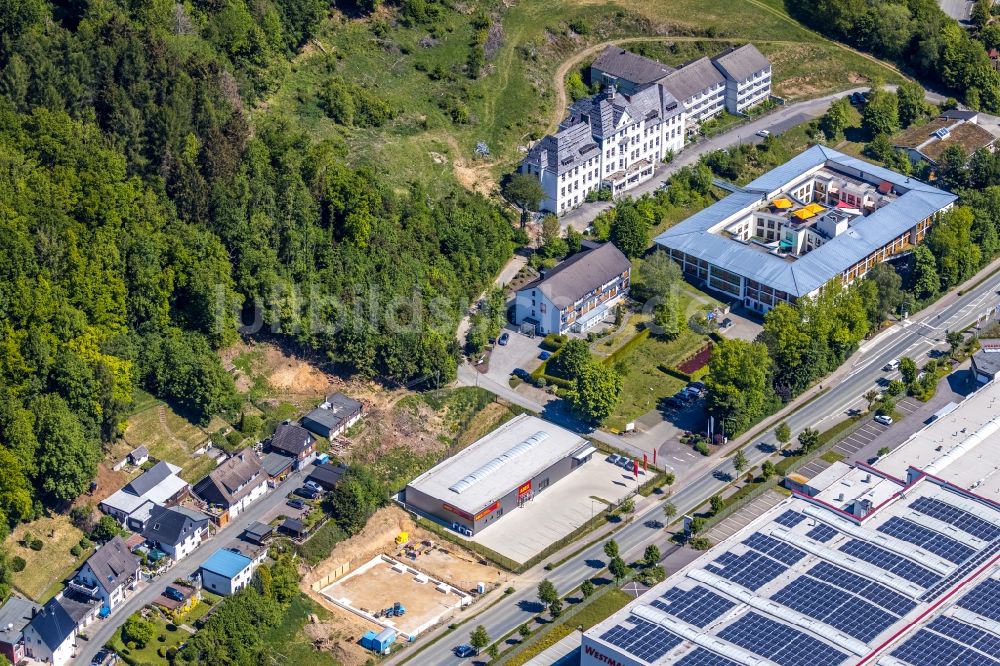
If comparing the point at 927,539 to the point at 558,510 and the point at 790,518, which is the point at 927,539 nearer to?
the point at 790,518

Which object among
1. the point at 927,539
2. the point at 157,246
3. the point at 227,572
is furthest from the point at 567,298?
the point at 227,572

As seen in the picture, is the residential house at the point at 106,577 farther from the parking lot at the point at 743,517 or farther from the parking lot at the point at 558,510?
the parking lot at the point at 743,517

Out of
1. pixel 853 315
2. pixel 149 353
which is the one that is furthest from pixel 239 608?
pixel 853 315

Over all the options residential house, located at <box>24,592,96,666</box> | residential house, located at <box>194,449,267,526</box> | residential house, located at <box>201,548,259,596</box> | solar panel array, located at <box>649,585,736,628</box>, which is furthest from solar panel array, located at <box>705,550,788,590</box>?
residential house, located at <box>24,592,96,666</box>

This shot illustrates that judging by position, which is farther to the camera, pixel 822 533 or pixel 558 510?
pixel 558 510

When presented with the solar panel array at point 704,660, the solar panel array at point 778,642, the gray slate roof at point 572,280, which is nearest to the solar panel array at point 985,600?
the solar panel array at point 778,642

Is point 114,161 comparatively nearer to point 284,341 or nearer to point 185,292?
point 185,292

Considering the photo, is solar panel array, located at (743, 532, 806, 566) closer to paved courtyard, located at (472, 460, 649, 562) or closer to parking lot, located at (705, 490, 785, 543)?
parking lot, located at (705, 490, 785, 543)
